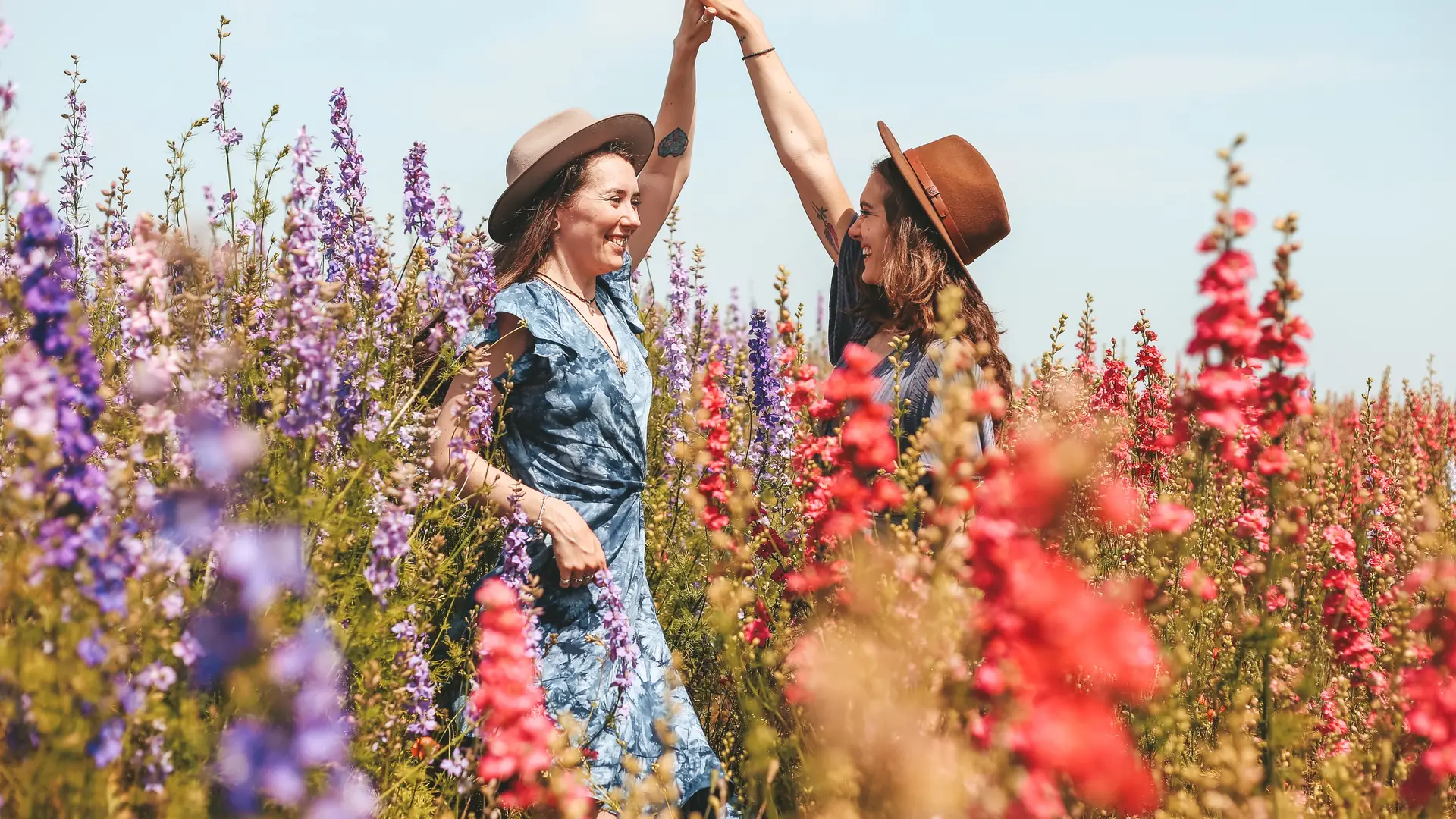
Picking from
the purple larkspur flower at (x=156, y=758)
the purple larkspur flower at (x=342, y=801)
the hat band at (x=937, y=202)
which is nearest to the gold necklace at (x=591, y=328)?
the hat band at (x=937, y=202)

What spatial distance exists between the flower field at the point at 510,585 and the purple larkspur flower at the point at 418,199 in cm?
2

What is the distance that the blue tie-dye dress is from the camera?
286cm

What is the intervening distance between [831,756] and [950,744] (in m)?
0.19

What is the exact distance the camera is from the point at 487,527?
8.68 ft

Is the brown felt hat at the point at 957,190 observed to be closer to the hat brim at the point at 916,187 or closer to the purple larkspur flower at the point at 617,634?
the hat brim at the point at 916,187

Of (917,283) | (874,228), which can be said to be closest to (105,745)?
(917,283)

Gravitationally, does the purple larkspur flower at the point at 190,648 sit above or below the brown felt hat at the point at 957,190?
below

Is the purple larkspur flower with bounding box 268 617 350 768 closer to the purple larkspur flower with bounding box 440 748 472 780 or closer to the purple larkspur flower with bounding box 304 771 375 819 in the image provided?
the purple larkspur flower with bounding box 304 771 375 819

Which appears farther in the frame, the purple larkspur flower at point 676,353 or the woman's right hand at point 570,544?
the purple larkspur flower at point 676,353

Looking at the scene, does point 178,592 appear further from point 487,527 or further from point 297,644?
point 487,527

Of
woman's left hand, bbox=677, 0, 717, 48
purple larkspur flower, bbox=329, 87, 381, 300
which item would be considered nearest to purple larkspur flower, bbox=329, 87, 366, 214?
purple larkspur flower, bbox=329, 87, 381, 300

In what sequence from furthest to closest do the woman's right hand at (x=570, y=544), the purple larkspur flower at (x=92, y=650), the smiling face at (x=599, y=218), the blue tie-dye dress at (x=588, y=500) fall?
the smiling face at (x=599, y=218) → the blue tie-dye dress at (x=588, y=500) → the woman's right hand at (x=570, y=544) → the purple larkspur flower at (x=92, y=650)

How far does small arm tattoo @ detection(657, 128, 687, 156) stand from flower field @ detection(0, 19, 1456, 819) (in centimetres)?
98

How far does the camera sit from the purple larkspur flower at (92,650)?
1327mm
